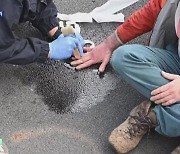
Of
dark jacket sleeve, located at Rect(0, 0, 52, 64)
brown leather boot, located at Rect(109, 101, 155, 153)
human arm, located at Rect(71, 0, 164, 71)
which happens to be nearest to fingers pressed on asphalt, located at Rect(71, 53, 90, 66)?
human arm, located at Rect(71, 0, 164, 71)

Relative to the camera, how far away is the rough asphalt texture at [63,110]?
4.68 feet

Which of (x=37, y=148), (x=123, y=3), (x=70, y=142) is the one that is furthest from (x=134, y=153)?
(x=123, y=3)

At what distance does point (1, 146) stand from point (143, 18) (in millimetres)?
684

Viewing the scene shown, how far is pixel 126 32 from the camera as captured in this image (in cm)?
160

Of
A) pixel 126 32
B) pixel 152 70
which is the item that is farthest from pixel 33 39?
pixel 152 70

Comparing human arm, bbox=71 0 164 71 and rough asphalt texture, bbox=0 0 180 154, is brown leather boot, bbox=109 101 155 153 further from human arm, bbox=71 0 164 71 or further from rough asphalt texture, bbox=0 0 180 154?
human arm, bbox=71 0 164 71

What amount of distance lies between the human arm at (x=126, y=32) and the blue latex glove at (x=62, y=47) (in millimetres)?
59

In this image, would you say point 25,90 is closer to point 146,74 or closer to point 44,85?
point 44,85

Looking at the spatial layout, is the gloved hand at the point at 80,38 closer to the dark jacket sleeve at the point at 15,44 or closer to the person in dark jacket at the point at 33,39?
the person in dark jacket at the point at 33,39

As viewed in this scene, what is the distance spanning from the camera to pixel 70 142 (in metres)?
1.43

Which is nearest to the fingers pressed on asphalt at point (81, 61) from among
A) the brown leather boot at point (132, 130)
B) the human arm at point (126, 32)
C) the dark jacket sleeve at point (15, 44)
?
the human arm at point (126, 32)

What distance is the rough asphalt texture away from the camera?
4.68 ft

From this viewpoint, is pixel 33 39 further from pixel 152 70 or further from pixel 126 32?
pixel 152 70

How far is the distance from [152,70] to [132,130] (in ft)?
0.70
